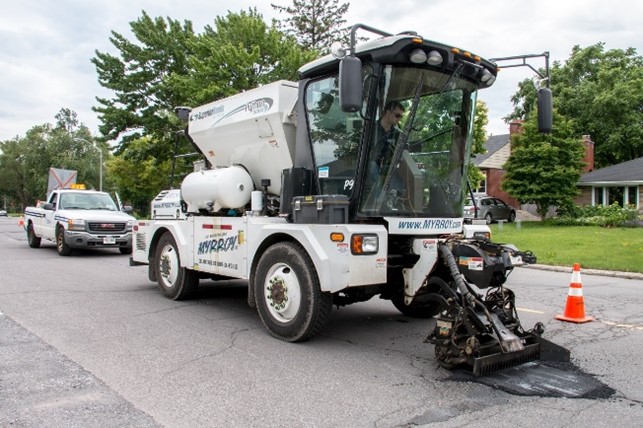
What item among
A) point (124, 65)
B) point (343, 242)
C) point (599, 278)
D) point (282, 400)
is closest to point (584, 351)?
point (343, 242)

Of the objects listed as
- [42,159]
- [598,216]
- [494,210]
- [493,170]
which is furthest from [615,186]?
[42,159]

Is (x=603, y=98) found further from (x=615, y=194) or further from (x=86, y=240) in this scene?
(x=86, y=240)

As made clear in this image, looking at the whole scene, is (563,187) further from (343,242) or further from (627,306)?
(343,242)

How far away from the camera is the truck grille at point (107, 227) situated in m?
15.1

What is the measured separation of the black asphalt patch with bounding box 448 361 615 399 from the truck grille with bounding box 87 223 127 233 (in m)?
12.6

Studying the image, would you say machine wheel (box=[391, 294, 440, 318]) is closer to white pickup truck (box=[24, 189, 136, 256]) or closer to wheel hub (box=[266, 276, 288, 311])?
wheel hub (box=[266, 276, 288, 311])

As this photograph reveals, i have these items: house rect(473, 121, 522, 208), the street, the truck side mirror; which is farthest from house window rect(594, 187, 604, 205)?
the truck side mirror

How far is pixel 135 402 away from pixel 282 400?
44.0 inches

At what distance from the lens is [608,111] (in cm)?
4378

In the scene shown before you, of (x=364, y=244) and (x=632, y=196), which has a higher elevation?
(x=632, y=196)

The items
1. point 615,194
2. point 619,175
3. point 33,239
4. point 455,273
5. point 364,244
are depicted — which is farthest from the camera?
point 615,194

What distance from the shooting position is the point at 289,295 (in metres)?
5.86

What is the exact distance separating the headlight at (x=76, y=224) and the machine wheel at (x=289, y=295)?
10.5 meters

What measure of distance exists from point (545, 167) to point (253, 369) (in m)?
25.9
